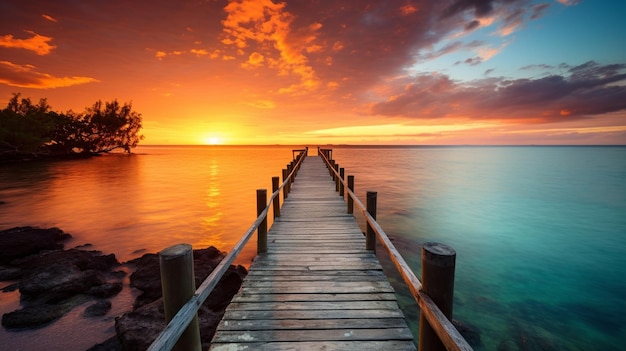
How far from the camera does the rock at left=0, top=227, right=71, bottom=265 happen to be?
9.02 meters

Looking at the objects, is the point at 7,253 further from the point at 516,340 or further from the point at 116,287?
the point at 516,340

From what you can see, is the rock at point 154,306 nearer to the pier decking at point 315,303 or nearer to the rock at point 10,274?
the pier decking at point 315,303

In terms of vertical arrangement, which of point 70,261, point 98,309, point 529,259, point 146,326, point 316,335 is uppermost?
point 316,335

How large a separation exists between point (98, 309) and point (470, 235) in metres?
14.8

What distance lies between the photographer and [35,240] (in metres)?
10.0

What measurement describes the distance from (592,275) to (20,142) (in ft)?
212

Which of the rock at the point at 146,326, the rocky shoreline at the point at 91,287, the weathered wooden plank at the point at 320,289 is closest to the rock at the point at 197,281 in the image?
the rocky shoreline at the point at 91,287

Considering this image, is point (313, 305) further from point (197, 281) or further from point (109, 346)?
point (197, 281)

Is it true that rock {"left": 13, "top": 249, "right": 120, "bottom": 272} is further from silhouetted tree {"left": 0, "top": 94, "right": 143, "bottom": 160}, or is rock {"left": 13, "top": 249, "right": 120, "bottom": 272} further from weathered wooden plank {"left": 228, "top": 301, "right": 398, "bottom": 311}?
silhouetted tree {"left": 0, "top": 94, "right": 143, "bottom": 160}

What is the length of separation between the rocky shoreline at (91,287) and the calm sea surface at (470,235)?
366 mm

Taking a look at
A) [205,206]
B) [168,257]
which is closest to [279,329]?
[168,257]

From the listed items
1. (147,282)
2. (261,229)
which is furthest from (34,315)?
(261,229)

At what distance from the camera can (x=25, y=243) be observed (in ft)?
31.5

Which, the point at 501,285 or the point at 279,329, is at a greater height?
the point at 279,329
